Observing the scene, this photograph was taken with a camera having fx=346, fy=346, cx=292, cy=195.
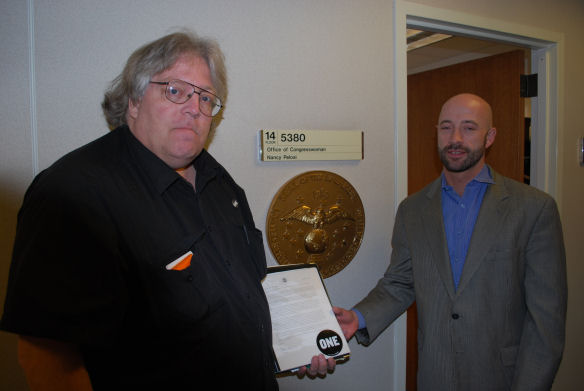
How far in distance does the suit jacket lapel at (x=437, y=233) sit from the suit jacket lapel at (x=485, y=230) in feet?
0.18

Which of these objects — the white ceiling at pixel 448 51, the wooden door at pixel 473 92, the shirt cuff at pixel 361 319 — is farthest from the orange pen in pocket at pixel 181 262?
A: the white ceiling at pixel 448 51

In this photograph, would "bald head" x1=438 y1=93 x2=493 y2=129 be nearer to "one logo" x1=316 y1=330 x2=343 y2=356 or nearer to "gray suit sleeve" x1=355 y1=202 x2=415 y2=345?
"gray suit sleeve" x1=355 y1=202 x2=415 y2=345

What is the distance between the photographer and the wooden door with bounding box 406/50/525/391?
229cm

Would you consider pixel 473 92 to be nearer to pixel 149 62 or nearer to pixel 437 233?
pixel 437 233

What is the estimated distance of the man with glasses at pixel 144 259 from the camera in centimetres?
68

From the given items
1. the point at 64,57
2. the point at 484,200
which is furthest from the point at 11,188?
the point at 484,200

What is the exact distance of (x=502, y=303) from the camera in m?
1.33

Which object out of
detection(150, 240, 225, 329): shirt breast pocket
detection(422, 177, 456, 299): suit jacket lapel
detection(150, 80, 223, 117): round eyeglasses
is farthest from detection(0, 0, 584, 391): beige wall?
detection(150, 240, 225, 329): shirt breast pocket

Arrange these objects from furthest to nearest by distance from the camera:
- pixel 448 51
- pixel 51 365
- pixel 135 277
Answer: pixel 448 51 → pixel 135 277 → pixel 51 365

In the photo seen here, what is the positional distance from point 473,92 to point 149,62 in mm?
2364

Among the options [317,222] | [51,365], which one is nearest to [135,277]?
[51,365]

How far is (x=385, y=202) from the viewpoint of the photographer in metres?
1.71

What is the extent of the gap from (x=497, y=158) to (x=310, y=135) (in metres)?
1.63

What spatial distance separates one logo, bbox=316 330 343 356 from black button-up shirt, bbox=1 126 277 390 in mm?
231
